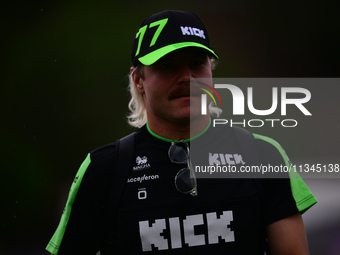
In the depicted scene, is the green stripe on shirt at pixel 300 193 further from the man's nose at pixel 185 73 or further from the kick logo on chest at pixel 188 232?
the man's nose at pixel 185 73

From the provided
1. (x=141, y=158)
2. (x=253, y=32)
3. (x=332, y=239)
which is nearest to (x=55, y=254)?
(x=141, y=158)

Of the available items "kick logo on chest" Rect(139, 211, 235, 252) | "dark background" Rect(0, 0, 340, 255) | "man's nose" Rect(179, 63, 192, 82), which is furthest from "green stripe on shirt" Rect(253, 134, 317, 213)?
"dark background" Rect(0, 0, 340, 255)

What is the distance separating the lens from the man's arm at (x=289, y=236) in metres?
2.27

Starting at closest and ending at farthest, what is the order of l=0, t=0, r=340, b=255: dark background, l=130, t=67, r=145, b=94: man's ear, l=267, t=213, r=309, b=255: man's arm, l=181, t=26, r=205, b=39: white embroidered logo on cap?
l=267, t=213, r=309, b=255: man's arm, l=181, t=26, r=205, b=39: white embroidered logo on cap, l=130, t=67, r=145, b=94: man's ear, l=0, t=0, r=340, b=255: dark background

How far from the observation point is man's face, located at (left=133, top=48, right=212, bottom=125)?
2.31 metres

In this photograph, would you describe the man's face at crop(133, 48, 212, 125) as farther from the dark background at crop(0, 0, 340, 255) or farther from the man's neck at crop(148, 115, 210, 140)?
the dark background at crop(0, 0, 340, 255)

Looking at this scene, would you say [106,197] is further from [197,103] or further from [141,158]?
[197,103]

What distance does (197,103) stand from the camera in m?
2.34

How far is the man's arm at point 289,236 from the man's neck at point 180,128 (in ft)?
1.76

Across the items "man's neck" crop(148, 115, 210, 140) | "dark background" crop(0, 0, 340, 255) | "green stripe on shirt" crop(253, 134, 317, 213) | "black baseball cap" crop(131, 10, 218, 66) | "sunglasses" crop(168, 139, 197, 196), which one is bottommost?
"green stripe on shirt" crop(253, 134, 317, 213)

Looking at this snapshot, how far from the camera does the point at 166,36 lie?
2408 millimetres

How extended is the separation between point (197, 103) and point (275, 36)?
5.79 meters

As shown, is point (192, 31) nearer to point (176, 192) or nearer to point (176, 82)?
point (176, 82)

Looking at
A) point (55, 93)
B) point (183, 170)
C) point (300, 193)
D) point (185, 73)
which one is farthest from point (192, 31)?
point (55, 93)
